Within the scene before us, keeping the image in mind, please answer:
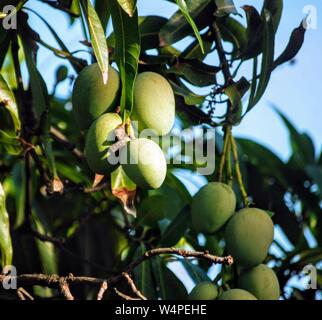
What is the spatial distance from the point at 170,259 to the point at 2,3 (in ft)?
2.21

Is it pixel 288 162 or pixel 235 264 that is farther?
pixel 288 162

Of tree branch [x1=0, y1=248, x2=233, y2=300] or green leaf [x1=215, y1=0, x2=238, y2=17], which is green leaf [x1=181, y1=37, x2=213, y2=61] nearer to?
green leaf [x1=215, y1=0, x2=238, y2=17]

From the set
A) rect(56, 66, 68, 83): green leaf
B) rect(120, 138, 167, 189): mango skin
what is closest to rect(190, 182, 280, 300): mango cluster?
rect(120, 138, 167, 189): mango skin

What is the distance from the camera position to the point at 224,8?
1581 millimetres

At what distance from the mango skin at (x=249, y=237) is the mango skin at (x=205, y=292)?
7 cm

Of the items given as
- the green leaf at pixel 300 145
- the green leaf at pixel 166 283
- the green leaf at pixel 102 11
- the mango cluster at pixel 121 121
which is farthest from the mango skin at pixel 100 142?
the green leaf at pixel 300 145

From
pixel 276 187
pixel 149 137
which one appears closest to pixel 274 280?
pixel 149 137

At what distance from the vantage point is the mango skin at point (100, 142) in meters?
1.25

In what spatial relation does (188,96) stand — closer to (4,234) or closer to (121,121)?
(121,121)

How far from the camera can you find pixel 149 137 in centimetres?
134

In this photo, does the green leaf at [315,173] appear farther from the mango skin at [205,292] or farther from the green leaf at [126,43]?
the green leaf at [126,43]

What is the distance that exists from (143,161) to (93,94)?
0.18 metres

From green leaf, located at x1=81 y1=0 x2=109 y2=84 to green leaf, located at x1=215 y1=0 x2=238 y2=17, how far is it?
0.33 metres

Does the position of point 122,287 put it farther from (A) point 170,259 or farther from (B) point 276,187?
(B) point 276,187
